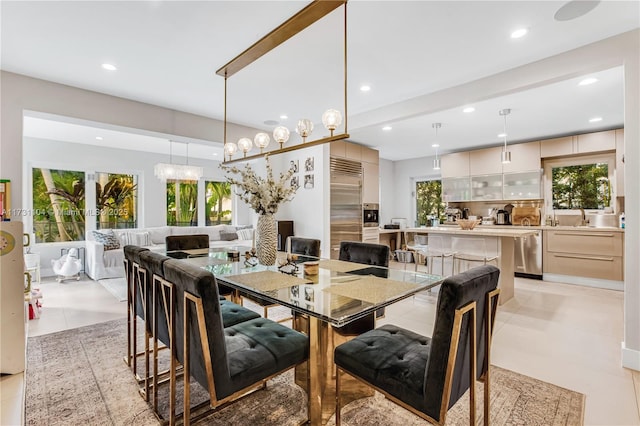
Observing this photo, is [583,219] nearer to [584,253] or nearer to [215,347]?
[584,253]

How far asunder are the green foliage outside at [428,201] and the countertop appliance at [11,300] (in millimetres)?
7153

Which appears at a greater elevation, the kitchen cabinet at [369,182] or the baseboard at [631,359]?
the kitchen cabinet at [369,182]

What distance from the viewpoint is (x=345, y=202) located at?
553cm

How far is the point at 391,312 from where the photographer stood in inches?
144

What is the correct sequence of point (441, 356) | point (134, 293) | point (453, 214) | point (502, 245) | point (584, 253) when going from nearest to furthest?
point (441, 356)
point (134, 293)
point (502, 245)
point (584, 253)
point (453, 214)

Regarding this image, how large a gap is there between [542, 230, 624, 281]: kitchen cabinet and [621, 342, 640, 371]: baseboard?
9.80ft

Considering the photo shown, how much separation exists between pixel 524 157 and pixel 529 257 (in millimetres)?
1834

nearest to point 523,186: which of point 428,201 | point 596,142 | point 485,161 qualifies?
point 485,161

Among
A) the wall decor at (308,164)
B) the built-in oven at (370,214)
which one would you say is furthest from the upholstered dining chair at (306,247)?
the built-in oven at (370,214)

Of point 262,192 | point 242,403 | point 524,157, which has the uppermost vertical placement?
point 524,157

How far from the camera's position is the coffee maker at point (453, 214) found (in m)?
6.67

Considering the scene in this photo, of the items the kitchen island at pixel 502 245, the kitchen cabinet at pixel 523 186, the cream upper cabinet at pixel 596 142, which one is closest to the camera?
the kitchen island at pixel 502 245

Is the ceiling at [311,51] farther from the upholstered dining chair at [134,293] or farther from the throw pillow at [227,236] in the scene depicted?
the throw pillow at [227,236]

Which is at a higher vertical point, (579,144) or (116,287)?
(579,144)
